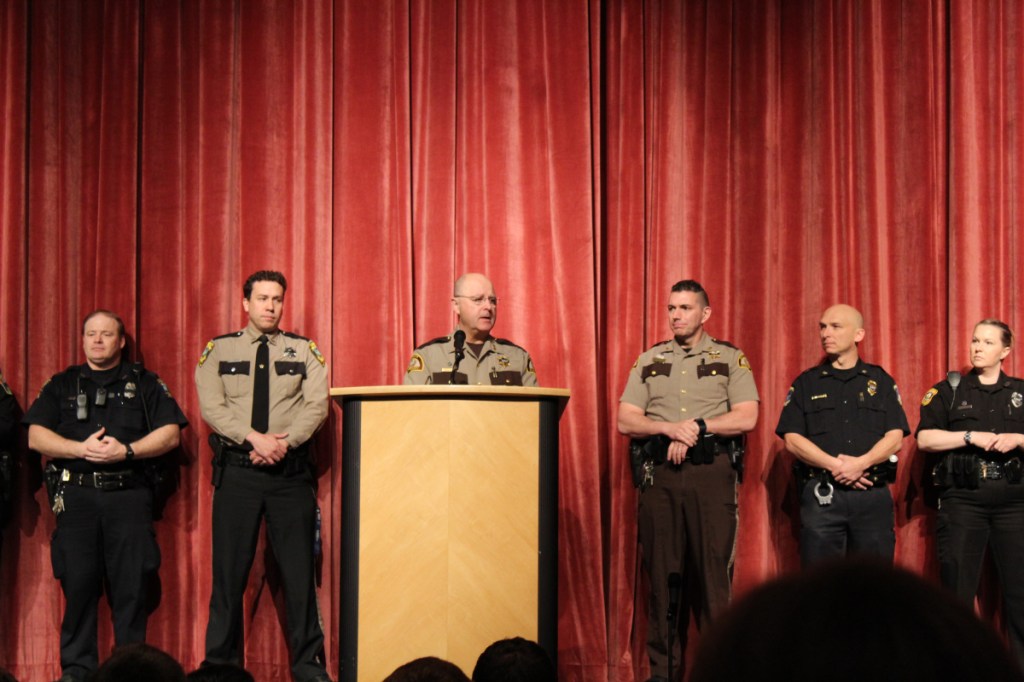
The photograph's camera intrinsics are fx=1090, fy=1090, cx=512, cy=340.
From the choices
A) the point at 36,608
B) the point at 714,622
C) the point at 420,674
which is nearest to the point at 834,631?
the point at 714,622

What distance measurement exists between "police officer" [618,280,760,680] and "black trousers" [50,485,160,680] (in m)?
2.27

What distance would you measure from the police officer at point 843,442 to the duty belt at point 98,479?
3.03 metres

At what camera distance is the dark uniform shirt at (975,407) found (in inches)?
194

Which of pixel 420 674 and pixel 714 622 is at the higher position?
pixel 714 622

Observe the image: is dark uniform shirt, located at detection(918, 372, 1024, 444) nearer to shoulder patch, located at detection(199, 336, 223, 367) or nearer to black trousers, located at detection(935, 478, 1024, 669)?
black trousers, located at detection(935, 478, 1024, 669)

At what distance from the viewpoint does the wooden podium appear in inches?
138

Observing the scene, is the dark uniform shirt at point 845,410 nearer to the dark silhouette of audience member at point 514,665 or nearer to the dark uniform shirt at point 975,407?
the dark uniform shirt at point 975,407

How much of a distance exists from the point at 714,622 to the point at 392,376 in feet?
15.9

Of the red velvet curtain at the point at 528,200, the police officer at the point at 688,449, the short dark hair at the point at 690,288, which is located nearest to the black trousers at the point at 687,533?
the police officer at the point at 688,449

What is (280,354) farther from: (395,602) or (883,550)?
(883,550)

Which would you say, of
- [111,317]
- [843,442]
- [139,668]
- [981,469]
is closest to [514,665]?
[139,668]

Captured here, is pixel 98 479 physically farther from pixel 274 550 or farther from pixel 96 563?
pixel 274 550

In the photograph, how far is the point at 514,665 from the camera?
213cm

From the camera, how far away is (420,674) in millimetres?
1795
